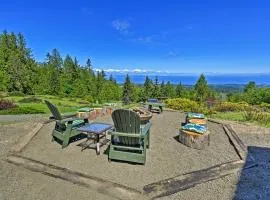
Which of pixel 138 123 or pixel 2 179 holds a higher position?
pixel 138 123

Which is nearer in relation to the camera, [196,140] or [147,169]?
[147,169]

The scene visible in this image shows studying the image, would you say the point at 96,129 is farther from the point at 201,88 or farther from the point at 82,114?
the point at 201,88

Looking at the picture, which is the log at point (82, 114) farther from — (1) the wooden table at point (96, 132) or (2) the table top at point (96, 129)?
(2) the table top at point (96, 129)

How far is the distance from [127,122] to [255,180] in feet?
7.83

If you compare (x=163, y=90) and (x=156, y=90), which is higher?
(x=156, y=90)

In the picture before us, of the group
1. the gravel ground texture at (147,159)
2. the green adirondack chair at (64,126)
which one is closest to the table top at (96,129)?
the green adirondack chair at (64,126)

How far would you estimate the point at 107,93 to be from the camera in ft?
139

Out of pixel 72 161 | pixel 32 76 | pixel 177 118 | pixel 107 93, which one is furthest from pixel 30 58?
pixel 72 161

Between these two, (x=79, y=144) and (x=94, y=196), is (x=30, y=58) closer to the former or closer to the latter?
(x=79, y=144)

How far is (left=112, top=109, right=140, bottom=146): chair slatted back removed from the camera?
4477 millimetres

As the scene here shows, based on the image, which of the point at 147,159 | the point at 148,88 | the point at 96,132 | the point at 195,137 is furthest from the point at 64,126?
the point at 148,88

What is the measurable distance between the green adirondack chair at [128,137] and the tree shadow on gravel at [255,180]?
1.69 metres

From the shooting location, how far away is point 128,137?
15.1 ft

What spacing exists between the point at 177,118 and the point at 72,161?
5.48m
